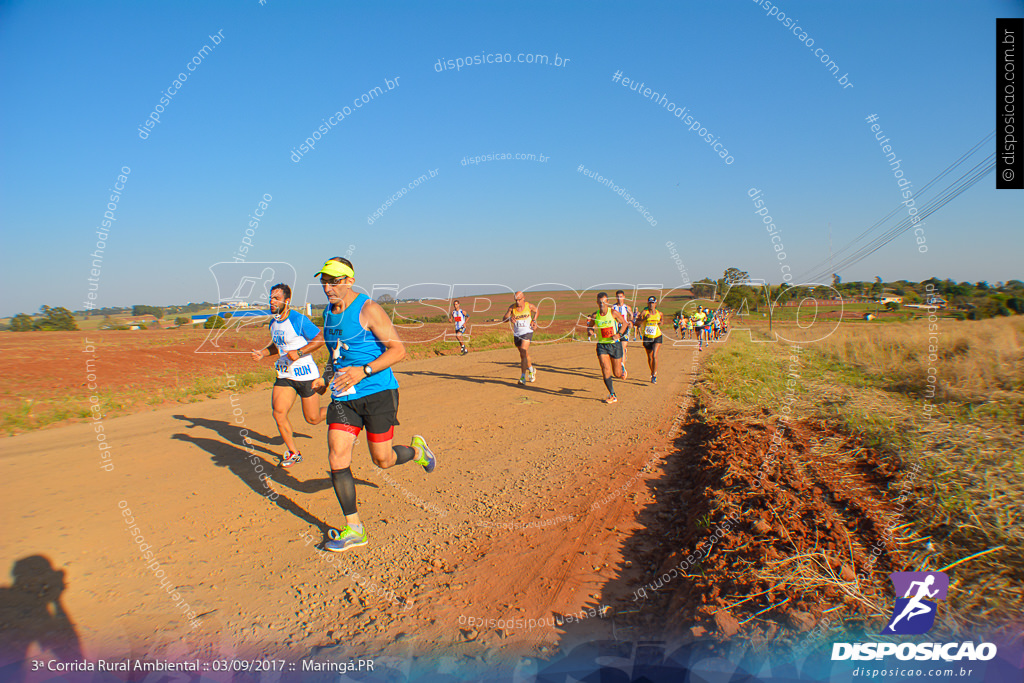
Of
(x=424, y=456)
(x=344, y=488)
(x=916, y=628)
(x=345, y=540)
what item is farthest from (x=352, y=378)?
(x=916, y=628)

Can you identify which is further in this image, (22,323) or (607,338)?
(22,323)

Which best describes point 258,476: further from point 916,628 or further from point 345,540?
point 916,628

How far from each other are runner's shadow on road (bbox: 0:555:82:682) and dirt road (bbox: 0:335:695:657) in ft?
0.06

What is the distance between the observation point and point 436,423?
327 inches

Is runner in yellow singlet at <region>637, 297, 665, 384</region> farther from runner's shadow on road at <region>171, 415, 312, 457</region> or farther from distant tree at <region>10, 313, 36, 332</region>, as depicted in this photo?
distant tree at <region>10, 313, 36, 332</region>

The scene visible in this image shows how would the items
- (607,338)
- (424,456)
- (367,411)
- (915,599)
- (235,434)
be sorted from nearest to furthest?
1. (915,599)
2. (367,411)
3. (424,456)
4. (235,434)
5. (607,338)

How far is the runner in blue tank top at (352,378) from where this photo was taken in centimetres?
409

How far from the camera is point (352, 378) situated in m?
4.03

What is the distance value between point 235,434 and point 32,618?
4670 mm

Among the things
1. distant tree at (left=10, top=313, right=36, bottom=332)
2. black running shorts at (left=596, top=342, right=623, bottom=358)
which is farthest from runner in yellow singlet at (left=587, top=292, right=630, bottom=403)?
distant tree at (left=10, top=313, right=36, bottom=332)

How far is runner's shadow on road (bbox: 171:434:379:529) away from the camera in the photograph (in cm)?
495

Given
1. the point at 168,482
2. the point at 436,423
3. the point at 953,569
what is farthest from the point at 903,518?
the point at 168,482

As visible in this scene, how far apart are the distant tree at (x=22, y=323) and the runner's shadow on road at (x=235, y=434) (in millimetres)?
21603

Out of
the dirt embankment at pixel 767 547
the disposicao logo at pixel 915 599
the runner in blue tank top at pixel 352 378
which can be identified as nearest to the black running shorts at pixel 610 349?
Result: the dirt embankment at pixel 767 547
